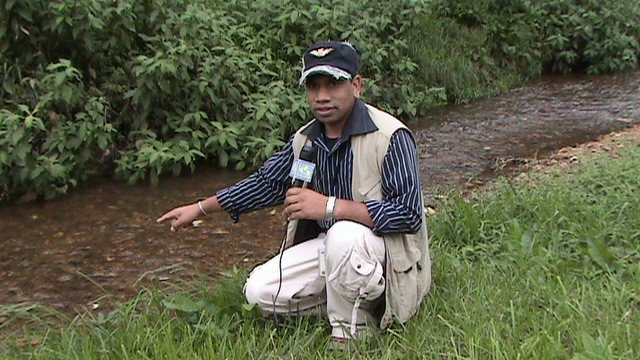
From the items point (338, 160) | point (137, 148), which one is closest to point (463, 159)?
point (137, 148)

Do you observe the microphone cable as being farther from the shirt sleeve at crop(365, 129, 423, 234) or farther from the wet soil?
the wet soil

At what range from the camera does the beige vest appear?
2875 mm

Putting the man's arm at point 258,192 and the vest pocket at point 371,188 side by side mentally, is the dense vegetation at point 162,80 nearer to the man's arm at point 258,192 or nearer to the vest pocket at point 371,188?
the man's arm at point 258,192

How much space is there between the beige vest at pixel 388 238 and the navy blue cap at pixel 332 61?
21cm

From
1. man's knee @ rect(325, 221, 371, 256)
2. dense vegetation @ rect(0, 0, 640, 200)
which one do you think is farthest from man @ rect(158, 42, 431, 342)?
dense vegetation @ rect(0, 0, 640, 200)

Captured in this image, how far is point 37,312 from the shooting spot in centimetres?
401

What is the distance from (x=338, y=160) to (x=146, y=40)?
4464 millimetres

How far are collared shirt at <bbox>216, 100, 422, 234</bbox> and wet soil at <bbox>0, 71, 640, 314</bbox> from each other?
130 centimetres

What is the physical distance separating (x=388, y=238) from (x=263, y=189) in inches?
26.9

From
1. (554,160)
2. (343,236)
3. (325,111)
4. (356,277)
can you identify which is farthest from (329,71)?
(554,160)

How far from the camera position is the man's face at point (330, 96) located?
9.52ft

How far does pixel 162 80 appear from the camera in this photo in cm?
662

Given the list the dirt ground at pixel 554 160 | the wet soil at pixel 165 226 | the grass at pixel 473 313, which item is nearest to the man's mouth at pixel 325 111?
the grass at pixel 473 313

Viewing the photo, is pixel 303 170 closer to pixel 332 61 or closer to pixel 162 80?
pixel 332 61
